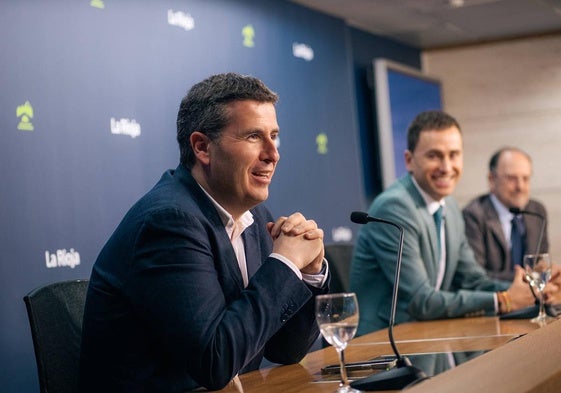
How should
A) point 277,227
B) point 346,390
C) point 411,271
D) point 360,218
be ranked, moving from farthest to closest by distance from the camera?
point 411,271, point 277,227, point 360,218, point 346,390

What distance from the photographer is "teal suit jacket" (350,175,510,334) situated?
354 cm

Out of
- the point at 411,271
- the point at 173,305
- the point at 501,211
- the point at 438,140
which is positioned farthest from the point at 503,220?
the point at 173,305

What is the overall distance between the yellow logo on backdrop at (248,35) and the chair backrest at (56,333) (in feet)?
11.3

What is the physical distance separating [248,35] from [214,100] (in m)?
3.43

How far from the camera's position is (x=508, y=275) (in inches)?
214

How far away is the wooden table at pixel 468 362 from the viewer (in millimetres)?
1769

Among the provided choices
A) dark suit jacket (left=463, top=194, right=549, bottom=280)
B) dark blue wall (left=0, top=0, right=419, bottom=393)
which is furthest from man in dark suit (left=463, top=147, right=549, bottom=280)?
dark blue wall (left=0, top=0, right=419, bottom=393)

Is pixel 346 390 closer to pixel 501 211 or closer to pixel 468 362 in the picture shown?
pixel 468 362

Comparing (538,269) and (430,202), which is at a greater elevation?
(430,202)

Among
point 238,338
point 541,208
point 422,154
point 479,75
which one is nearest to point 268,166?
point 238,338

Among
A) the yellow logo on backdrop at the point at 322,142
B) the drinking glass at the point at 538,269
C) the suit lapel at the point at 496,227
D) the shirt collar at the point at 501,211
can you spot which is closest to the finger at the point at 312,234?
the drinking glass at the point at 538,269

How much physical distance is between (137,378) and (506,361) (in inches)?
32.5

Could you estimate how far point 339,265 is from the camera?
4133 millimetres

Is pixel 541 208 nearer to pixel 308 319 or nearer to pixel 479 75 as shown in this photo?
pixel 479 75
